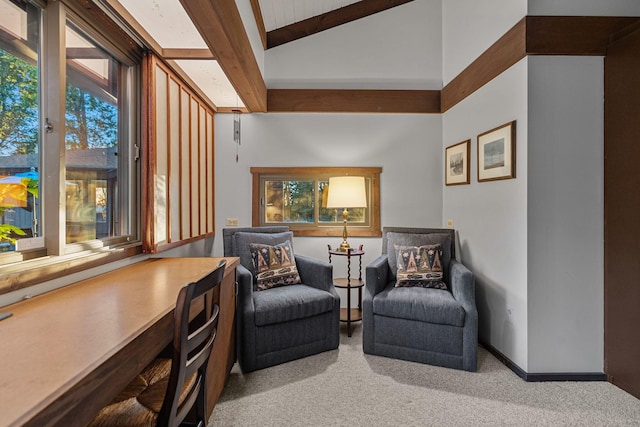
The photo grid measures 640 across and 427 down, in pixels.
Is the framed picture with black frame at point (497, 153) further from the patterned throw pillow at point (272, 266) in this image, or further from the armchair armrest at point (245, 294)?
the armchair armrest at point (245, 294)

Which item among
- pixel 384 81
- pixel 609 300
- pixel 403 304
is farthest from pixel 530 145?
pixel 384 81

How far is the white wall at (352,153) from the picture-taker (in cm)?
375

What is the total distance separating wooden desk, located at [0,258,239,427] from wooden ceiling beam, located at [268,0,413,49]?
9.58ft

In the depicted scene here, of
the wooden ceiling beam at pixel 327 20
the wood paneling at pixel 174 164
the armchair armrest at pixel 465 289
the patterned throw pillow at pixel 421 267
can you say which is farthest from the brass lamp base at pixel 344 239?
the wooden ceiling beam at pixel 327 20

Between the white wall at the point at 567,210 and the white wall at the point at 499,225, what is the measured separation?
0.23 feet

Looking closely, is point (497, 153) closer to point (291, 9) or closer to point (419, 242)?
point (419, 242)

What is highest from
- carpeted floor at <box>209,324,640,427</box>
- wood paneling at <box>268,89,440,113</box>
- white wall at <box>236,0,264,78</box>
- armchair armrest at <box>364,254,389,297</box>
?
white wall at <box>236,0,264,78</box>

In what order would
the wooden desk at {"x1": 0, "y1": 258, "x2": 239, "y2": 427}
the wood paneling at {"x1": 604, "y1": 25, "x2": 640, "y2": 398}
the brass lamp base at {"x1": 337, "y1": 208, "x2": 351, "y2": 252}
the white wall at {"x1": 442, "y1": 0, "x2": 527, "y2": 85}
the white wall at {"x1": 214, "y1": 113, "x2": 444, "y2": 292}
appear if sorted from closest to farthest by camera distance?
the wooden desk at {"x1": 0, "y1": 258, "x2": 239, "y2": 427}, the wood paneling at {"x1": 604, "y1": 25, "x2": 640, "y2": 398}, the white wall at {"x1": 442, "y1": 0, "x2": 527, "y2": 85}, the brass lamp base at {"x1": 337, "y1": 208, "x2": 351, "y2": 252}, the white wall at {"x1": 214, "y1": 113, "x2": 444, "y2": 292}

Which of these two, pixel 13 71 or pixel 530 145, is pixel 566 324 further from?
pixel 13 71

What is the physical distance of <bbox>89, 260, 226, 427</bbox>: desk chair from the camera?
99cm

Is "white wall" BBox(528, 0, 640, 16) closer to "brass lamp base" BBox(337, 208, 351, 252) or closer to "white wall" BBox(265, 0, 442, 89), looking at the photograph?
"white wall" BBox(265, 0, 442, 89)

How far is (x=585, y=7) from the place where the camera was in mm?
2311

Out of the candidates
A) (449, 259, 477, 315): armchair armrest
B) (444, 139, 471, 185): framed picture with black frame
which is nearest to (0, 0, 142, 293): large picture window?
(449, 259, 477, 315): armchair armrest

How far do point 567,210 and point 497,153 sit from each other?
2.06 feet
